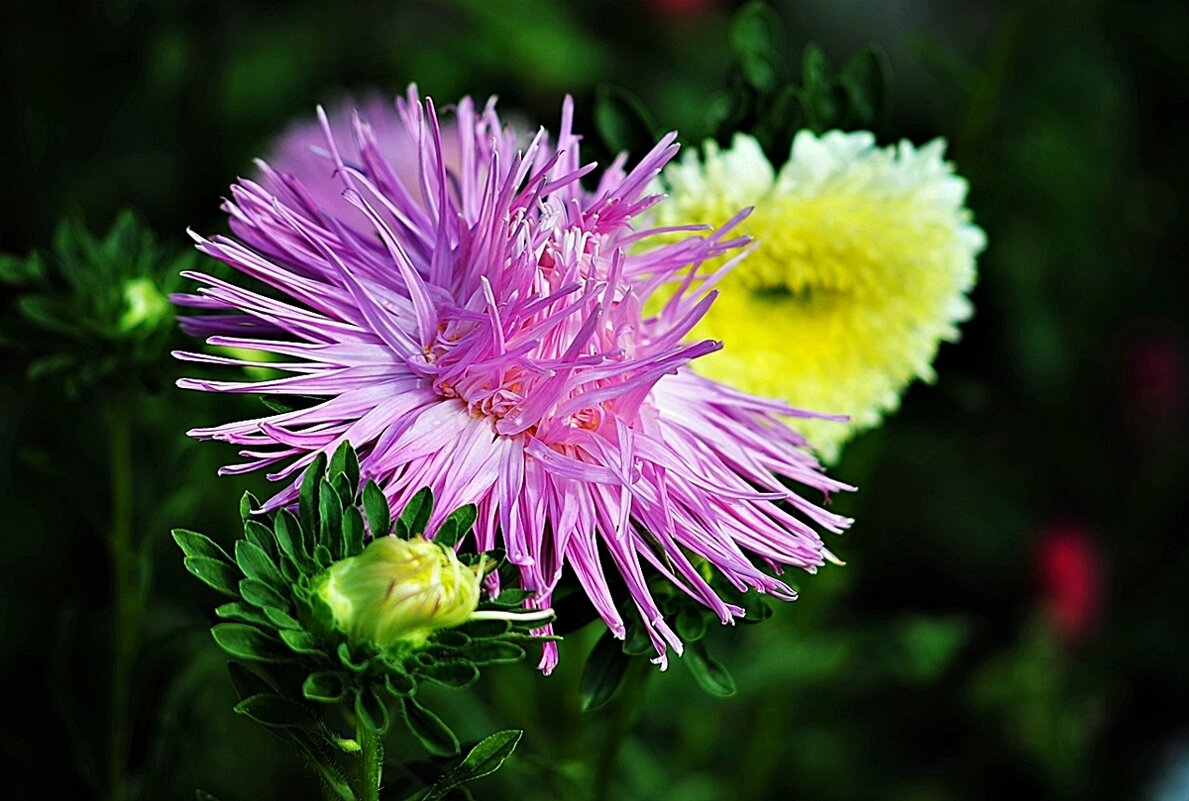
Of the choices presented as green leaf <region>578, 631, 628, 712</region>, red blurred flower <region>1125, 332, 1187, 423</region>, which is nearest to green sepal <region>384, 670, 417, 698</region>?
green leaf <region>578, 631, 628, 712</region>

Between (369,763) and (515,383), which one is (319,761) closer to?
(369,763)

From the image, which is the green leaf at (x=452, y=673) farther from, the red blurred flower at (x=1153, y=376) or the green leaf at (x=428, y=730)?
Result: the red blurred flower at (x=1153, y=376)

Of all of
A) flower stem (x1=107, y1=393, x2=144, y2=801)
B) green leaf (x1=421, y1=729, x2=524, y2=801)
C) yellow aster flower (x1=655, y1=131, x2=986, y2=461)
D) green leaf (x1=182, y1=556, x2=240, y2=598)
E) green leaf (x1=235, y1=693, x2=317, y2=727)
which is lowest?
flower stem (x1=107, y1=393, x2=144, y2=801)

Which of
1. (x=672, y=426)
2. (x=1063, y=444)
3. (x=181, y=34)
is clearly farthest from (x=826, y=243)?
(x=1063, y=444)

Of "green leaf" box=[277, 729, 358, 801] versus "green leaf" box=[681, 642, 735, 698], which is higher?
"green leaf" box=[681, 642, 735, 698]

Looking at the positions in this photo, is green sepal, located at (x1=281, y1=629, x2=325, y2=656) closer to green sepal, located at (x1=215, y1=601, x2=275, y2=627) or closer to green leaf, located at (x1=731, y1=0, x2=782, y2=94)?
green sepal, located at (x1=215, y1=601, x2=275, y2=627)

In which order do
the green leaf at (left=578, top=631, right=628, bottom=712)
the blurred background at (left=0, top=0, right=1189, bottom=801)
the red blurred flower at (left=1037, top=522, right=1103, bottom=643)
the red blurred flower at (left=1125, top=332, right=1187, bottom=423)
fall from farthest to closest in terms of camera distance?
the red blurred flower at (left=1125, top=332, right=1187, bottom=423)
the red blurred flower at (left=1037, top=522, right=1103, bottom=643)
the blurred background at (left=0, top=0, right=1189, bottom=801)
the green leaf at (left=578, top=631, right=628, bottom=712)

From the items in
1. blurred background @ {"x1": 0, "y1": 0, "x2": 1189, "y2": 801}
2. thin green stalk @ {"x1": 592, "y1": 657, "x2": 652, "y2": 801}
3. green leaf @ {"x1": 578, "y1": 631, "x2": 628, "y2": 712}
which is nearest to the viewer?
green leaf @ {"x1": 578, "y1": 631, "x2": 628, "y2": 712}
